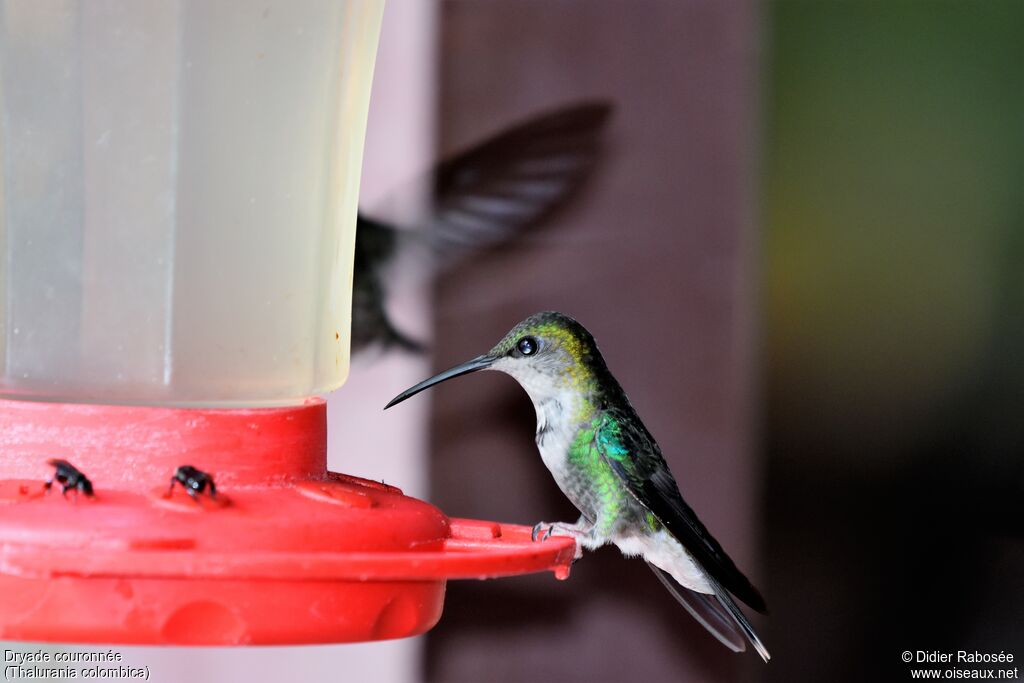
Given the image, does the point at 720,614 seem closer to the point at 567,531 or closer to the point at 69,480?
the point at 567,531

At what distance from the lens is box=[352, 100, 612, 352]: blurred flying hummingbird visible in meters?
2.22

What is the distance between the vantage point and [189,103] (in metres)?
1.25

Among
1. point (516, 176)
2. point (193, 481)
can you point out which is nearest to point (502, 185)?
point (516, 176)

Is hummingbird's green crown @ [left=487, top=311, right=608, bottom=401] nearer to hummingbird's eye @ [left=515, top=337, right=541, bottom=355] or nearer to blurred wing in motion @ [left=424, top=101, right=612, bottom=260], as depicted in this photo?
hummingbird's eye @ [left=515, top=337, right=541, bottom=355]

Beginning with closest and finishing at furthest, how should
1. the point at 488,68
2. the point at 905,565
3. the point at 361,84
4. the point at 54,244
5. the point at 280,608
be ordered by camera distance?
the point at 280,608
the point at 54,244
the point at 361,84
the point at 488,68
the point at 905,565

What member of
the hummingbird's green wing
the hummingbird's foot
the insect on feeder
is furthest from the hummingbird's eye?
the insect on feeder

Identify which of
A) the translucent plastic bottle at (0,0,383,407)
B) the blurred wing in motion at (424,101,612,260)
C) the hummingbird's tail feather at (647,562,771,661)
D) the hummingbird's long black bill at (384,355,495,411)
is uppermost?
the blurred wing in motion at (424,101,612,260)

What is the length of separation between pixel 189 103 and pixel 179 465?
1.33 ft

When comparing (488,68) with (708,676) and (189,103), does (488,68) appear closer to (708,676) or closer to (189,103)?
(189,103)

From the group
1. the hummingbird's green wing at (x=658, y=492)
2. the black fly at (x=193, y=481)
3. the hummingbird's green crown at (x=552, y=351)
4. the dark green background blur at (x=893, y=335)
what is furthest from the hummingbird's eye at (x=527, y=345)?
the dark green background blur at (x=893, y=335)

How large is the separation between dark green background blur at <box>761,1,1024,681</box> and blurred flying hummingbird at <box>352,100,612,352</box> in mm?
772

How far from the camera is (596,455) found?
169 centimetres

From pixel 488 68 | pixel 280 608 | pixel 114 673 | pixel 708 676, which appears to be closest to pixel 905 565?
pixel 708 676

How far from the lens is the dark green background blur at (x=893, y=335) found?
3020 mm
